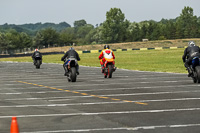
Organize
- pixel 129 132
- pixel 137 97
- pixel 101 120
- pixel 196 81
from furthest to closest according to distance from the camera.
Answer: pixel 196 81, pixel 137 97, pixel 101 120, pixel 129 132

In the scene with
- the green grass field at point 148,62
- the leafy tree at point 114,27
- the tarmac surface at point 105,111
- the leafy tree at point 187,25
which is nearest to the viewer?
the tarmac surface at point 105,111

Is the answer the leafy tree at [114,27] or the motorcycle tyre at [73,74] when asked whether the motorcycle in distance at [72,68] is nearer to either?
the motorcycle tyre at [73,74]

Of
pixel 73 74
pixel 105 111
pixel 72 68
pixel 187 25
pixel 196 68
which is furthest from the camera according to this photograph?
pixel 187 25

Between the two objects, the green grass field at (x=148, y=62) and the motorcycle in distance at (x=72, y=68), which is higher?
the motorcycle in distance at (x=72, y=68)

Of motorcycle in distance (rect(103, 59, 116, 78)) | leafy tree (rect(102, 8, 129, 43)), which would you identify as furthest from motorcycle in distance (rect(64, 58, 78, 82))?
leafy tree (rect(102, 8, 129, 43))

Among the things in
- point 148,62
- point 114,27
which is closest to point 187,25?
point 114,27

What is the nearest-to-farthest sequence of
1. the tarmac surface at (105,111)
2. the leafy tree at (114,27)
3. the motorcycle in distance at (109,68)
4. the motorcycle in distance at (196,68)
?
the tarmac surface at (105,111) → the motorcycle in distance at (196,68) → the motorcycle in distance at (109,68) → the leafy tree at (114,27)

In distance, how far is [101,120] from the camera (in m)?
10.0

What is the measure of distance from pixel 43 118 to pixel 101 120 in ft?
4.41

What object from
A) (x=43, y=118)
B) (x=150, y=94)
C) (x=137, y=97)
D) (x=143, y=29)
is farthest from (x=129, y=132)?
(x=143, y=29)

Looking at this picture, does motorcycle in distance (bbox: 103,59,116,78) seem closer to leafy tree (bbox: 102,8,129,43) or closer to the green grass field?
the green grass field

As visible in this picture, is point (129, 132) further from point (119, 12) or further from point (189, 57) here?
point (119, 12)

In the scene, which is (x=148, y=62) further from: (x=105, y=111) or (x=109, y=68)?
(x=105, y=111)

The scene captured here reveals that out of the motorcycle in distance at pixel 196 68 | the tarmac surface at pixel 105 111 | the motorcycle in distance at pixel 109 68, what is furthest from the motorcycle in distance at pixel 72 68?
the motorcycle in distance at pixel 196 68
